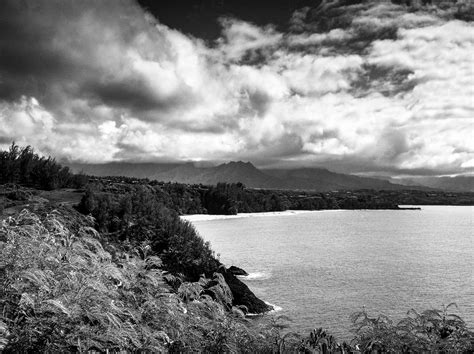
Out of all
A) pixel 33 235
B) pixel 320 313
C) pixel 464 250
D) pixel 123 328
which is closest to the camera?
pixel 123 328

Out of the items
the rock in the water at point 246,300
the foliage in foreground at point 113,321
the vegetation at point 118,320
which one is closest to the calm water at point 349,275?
the rock in the water at point 246,300

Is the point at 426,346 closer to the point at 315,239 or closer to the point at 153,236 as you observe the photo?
the point at 153,236

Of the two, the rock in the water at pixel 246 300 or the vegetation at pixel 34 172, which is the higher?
the vegetation at pixel 34 172

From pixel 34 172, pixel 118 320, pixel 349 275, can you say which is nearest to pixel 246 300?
pixel 349 275

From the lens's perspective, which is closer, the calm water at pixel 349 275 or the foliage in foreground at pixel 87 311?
the foliage in foreground at pixel 87 311

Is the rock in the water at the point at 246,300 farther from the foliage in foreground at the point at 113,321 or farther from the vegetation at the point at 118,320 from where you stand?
the foliage in foreground at the point at 113,321

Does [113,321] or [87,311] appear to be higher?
[87,311]

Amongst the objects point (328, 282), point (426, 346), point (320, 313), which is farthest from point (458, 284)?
point (426, 346)

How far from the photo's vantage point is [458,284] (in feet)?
161

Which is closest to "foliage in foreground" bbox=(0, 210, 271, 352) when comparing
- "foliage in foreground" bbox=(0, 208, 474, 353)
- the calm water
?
"foliage in foreground" bbox=(0, 208, 474, 353)

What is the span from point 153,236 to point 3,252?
3138cm

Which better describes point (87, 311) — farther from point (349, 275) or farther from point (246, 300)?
point (349, 275)

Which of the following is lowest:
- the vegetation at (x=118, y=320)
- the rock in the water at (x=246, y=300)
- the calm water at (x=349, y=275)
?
the calm water at (x=349, y=275)

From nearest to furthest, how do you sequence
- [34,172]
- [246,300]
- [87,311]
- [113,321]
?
[113,321] → [87,311] → [246,300] → [34,172]
